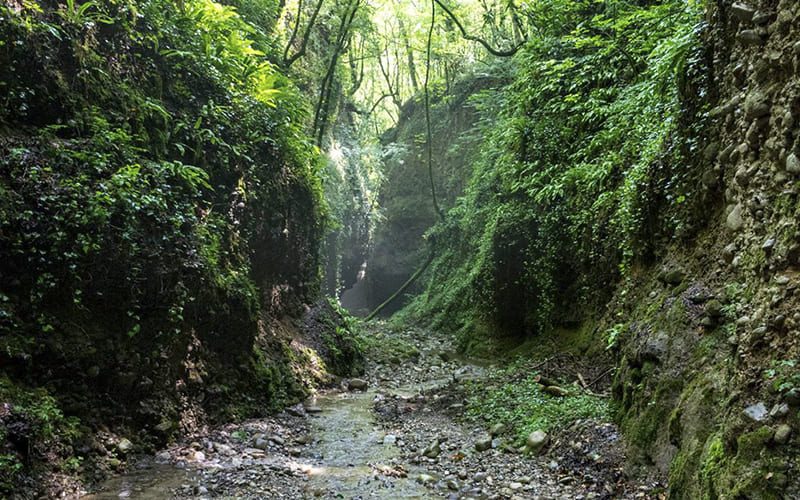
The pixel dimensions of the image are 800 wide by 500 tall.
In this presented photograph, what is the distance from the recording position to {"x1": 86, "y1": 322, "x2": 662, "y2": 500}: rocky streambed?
3.95 meters

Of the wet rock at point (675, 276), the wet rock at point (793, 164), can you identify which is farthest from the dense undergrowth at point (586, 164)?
the wet rock at point (793, 164)

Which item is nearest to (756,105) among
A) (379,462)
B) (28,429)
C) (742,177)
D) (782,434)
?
(742,177)

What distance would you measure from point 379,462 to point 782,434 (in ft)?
12.4

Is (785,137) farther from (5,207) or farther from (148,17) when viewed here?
(148,17)

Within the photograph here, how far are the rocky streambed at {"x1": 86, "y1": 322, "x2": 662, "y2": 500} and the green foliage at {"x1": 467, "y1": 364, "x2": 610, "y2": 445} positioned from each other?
192 mm

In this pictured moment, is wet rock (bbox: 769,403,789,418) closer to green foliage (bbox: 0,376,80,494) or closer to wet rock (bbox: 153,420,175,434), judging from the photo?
green foliage (bbox: 0,376,80,494)

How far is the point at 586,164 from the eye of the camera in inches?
328

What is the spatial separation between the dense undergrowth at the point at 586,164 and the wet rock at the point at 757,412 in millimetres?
2307

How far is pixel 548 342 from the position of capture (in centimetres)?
880

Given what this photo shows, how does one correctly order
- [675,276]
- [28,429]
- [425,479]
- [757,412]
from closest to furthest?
[757,412] < [28,429] < [675,276] < [425,479]

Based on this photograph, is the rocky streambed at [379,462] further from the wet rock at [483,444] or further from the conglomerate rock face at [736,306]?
the conglomerate rock face at [736,306]

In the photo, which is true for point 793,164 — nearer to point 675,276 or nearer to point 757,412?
point 757,412

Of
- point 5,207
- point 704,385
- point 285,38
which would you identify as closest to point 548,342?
point 704,385

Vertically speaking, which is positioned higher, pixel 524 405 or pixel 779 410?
pixel 779 410
